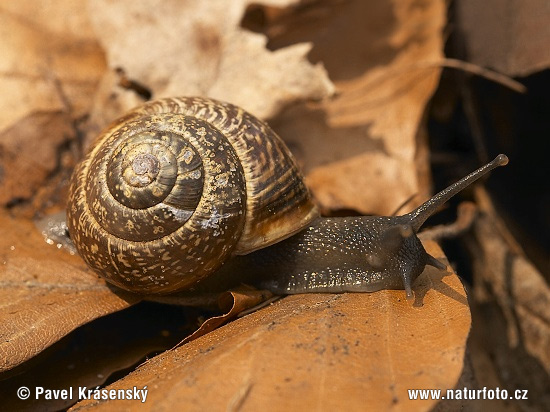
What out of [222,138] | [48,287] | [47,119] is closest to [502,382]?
[222,138]

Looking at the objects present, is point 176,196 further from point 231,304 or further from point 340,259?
point 340,259

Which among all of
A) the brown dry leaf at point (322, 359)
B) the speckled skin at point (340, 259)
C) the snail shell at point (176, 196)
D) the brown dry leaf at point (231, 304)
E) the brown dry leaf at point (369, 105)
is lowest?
the brown dry leaf at point (322, 359)

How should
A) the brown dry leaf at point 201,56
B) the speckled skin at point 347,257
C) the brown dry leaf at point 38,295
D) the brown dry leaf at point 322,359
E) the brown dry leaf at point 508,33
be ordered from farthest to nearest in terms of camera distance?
the brown dry leaf at point 201,56 < the brown dry leaf at point 508,33 < the speckled skin at point 347,257 < the brown dry leaf at point 38,295 < the brown dry leaf at point 322,359

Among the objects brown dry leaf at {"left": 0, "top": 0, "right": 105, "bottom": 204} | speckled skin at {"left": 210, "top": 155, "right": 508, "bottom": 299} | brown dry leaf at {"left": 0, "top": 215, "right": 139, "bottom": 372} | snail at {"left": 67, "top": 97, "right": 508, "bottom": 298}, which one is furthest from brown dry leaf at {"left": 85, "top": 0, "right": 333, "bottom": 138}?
brown dry leaf at {"left": 0, "top": 215, "right": 139, "bottom": 372}

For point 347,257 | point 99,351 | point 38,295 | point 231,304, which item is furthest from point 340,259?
point 38,295

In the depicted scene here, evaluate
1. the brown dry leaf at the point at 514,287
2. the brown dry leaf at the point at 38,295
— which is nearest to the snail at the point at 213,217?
the brown dry leaf at the point at 38,295

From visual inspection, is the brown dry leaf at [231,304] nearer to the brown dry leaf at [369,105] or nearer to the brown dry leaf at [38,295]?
the brown dry leaf at [38,295]

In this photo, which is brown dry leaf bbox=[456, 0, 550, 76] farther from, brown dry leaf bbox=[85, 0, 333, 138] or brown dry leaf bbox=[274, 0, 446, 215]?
brown dry leaf bbox=[85, 0, 333, 138]
